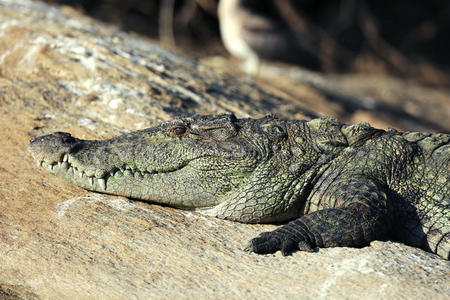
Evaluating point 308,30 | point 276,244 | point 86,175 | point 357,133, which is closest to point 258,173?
point 276,244

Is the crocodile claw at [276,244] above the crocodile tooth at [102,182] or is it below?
above

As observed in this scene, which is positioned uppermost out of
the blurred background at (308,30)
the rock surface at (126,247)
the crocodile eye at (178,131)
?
the blurred background at (308,30)

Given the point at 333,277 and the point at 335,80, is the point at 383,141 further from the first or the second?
the point at 335,80

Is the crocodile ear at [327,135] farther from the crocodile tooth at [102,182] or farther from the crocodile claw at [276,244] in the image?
the crocodile tooth at [102,182]

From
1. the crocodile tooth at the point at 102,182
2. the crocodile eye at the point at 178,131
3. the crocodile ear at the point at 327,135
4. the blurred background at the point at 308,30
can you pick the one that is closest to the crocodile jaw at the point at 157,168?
the crocodile tooth at the point at 102,182

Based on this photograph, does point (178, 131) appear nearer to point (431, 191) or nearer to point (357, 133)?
point (357, 133)
